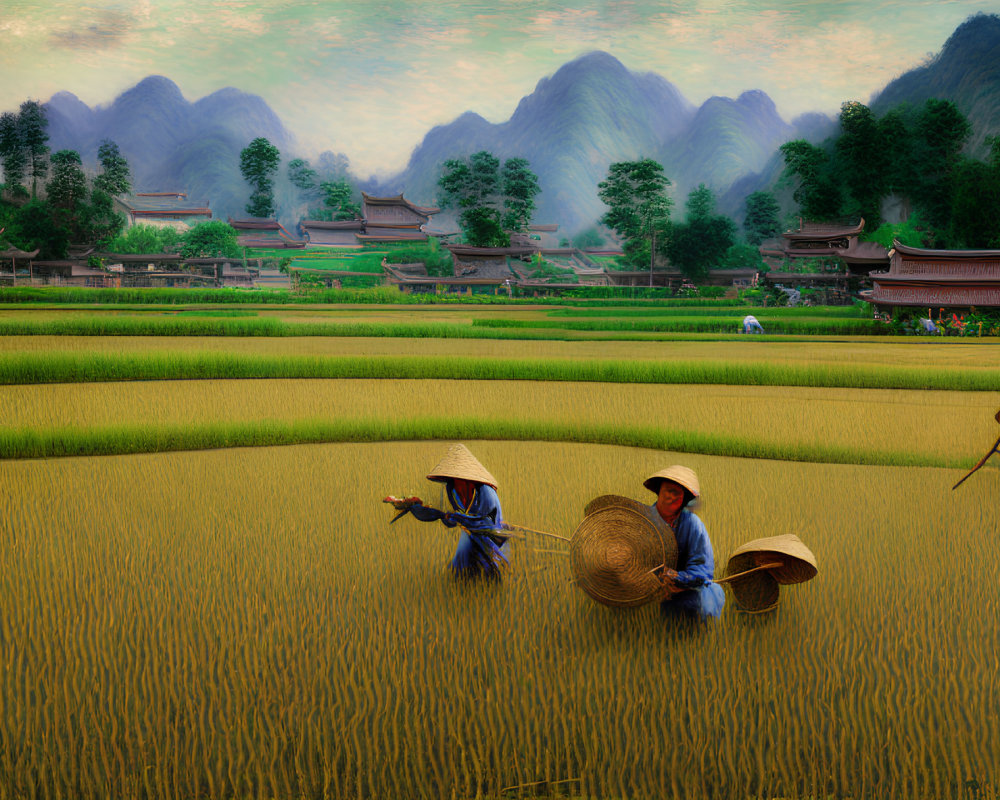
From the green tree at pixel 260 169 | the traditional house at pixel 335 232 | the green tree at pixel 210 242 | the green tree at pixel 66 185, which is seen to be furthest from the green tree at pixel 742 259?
the green tree at pixel 66 185

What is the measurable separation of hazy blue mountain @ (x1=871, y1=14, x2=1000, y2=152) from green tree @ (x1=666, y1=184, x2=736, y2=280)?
4968cm

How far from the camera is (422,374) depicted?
12438mm

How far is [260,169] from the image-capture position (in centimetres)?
5591

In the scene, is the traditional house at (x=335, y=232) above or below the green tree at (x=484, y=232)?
above

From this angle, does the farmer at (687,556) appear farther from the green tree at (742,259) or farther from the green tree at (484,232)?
the green tree at (742,259)

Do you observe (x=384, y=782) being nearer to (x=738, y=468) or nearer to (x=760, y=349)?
(x=738, y=468)

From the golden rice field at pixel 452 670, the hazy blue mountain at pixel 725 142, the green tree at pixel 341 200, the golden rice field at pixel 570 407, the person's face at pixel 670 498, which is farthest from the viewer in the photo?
the hazy blue mountain at pixel 725 142

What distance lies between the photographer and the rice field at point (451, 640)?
7.57 feet

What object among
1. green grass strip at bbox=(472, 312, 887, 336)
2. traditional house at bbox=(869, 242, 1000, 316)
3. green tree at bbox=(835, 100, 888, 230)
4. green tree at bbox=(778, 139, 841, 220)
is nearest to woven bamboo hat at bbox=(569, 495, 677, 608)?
green grass strip at bbox=(472, 312, 887, 336)

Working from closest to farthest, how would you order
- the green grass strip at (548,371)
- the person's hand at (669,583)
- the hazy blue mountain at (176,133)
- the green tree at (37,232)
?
the person's hand at (669,583) → the green grass strip at (548,371) → the green tree at (37,232) → the hazy blue mountain at (176,133)

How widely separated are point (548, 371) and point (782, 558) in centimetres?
947

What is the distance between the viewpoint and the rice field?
2309mm

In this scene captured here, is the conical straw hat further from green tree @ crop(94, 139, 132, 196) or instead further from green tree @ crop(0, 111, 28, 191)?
green tree @ crop(0, 111, 28, 191)

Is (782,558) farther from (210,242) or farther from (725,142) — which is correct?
(725,142)
